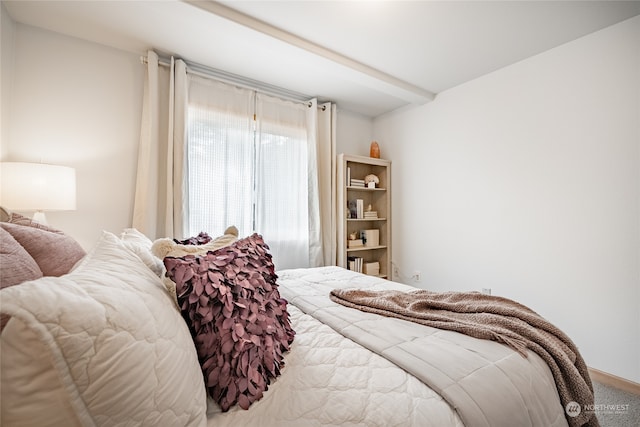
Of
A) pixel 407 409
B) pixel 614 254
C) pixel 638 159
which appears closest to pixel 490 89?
pixel 638 159

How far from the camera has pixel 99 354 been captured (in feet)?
1.55

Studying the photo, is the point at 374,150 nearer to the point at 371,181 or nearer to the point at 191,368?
the point at 371,181

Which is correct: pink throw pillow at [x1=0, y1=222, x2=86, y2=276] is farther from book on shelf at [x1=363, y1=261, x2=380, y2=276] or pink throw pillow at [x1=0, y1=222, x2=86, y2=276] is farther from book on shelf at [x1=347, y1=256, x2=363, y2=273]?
book on shelf at [x1=363, y1=261, x2=380, y2=276]

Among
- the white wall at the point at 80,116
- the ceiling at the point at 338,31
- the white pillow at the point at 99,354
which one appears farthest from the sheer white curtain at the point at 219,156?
the white pillow at the point at 99,354

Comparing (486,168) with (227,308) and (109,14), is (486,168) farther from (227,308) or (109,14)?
(109,14)

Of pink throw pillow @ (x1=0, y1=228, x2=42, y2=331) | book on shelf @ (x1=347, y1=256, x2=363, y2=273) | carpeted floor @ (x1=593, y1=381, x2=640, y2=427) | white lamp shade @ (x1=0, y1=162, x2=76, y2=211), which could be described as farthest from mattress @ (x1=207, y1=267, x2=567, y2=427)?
book on shelf @ (x1=347, y1=256, x2=363, y2=273)

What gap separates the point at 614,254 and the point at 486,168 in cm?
119

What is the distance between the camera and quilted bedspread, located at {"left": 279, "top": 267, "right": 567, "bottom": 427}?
0.80 metres

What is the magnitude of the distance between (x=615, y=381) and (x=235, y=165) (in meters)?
3.57

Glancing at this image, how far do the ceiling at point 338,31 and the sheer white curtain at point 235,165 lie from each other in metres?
0.34

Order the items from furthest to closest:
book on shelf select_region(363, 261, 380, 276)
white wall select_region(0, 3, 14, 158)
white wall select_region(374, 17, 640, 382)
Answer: book on shelf select_region(363, 261, 380, 276) < white wall select_region(374, 17, 640, 382) < white wall select_region(0, 3, 14, 158)

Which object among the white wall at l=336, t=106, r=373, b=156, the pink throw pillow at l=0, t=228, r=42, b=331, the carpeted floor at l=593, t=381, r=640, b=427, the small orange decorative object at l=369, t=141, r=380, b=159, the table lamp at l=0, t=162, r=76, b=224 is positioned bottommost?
the carpeted floor at l=593, t=381, r=640, b=427

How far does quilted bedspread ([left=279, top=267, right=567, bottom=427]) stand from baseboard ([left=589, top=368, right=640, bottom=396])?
1.71 metres

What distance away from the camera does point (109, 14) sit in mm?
1981
